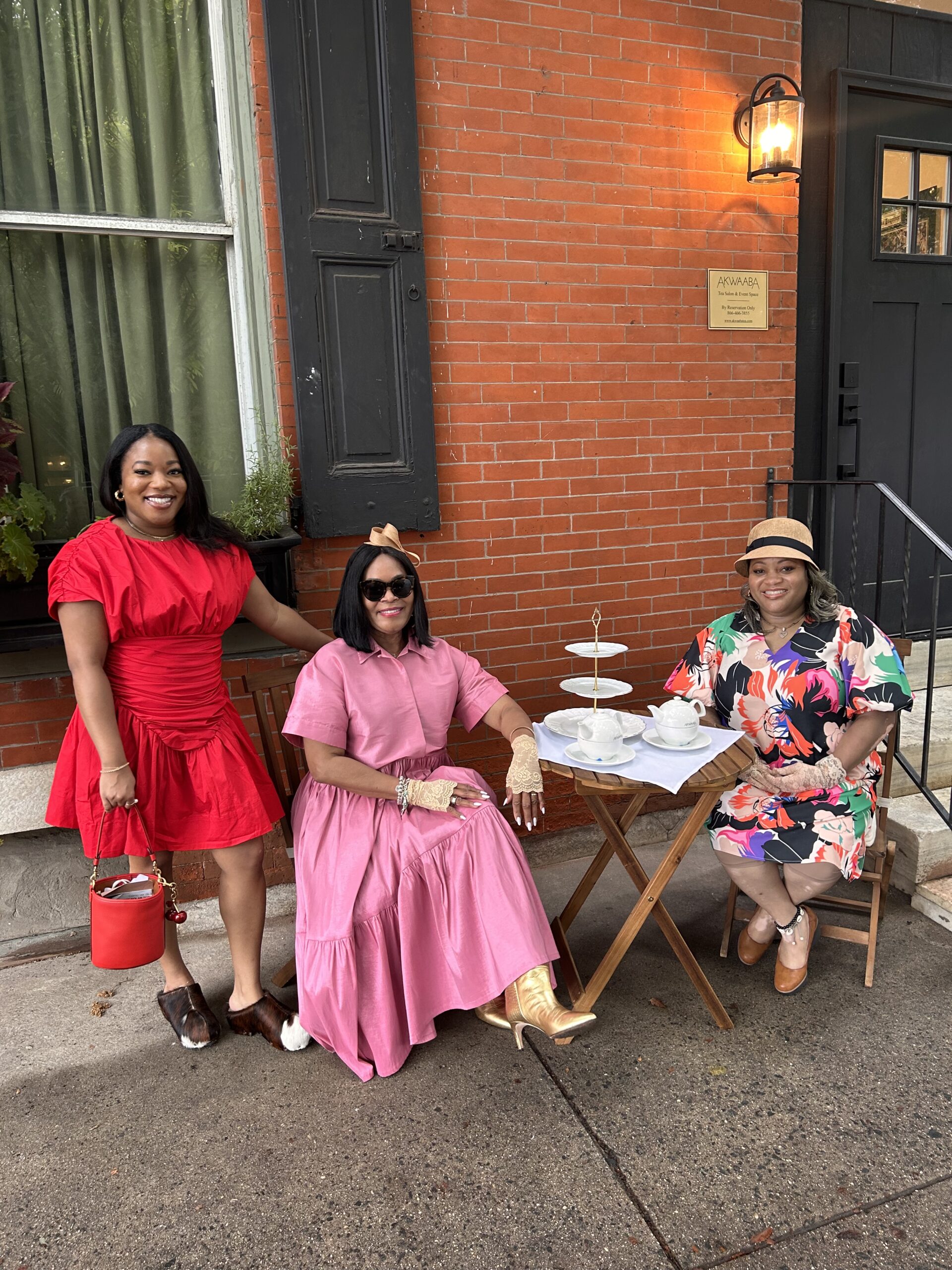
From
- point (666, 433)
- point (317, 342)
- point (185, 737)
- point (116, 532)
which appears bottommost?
point (185, 737)

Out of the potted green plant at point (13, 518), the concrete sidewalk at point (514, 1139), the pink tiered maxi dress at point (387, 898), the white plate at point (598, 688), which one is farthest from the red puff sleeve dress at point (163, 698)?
the white plate at point (598, 688)

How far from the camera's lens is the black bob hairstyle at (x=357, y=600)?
2520mm

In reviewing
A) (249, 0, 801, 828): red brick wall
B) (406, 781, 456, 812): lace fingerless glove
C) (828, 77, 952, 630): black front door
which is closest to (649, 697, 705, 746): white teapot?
(406, 781, 456, 812): lace fingerless glove

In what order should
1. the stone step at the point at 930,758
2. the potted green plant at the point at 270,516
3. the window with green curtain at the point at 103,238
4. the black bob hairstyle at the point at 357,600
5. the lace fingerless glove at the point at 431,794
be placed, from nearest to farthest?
the lace fingerless glove at the point at 431,794 → the black bob hairstyle at the point at 357,600 → the window with green curtain at the point at 103,238 → the potted green plant at the point at 270,516 → the stone step at the point at 930,758

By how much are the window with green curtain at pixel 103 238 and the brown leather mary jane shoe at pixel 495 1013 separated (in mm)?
2237

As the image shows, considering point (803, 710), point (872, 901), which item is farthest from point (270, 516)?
point (872, 901)

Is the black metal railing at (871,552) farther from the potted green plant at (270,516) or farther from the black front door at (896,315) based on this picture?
the potted green plant at (270,516)

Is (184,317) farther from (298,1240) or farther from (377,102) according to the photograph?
(298,1240)

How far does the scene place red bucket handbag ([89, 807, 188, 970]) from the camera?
2.23 m

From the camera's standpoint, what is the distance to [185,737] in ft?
8.23

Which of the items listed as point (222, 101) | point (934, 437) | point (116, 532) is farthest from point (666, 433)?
point (116, 532)

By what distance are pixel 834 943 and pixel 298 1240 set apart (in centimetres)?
211

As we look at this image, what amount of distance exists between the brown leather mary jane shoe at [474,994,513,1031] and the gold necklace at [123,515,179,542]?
165 centimetres

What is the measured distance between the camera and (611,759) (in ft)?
8.07
